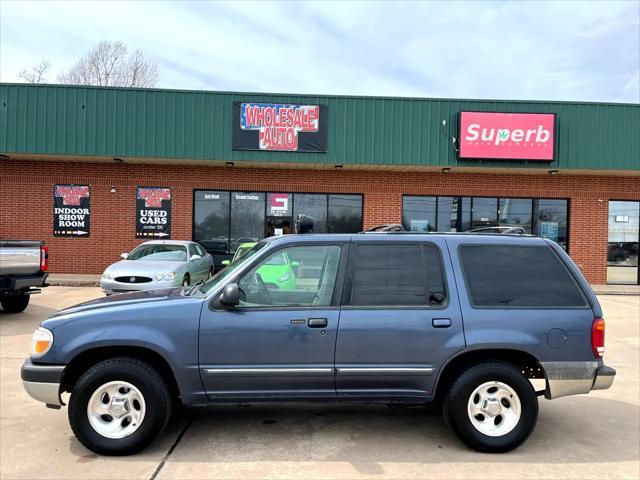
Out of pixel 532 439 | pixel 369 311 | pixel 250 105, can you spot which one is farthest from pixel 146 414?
pixel 250 105

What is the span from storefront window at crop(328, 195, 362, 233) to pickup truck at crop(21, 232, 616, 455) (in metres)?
12.3

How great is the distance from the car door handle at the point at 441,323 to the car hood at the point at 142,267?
7589 millimetres

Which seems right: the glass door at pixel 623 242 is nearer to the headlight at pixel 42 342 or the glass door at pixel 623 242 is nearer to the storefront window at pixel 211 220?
the storefront window at pixel 211 220

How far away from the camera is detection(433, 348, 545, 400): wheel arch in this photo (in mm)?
3990

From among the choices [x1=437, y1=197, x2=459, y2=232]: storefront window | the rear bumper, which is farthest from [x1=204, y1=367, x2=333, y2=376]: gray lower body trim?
[x1=437, y1=197, x2=459, y2=232]: storefront window

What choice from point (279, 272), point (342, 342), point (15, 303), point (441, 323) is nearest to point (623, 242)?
point (441, 323)

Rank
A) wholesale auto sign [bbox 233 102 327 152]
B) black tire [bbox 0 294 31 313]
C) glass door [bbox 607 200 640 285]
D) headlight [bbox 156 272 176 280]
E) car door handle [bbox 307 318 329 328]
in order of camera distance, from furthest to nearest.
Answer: glass door [bbox 607 200 640 285] < wholesale auto sign [bbox 233 102 327 152] < headlight [bbox 156 272 176 280] < black tire [bbox 0 294 31 313] < car door handle [bbox 307 318 329 328]

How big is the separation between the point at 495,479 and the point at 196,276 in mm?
9460

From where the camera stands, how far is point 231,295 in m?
3.75

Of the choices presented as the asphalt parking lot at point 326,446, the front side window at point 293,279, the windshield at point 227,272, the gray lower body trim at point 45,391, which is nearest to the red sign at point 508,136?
the asphalt parking lot at point 326,446

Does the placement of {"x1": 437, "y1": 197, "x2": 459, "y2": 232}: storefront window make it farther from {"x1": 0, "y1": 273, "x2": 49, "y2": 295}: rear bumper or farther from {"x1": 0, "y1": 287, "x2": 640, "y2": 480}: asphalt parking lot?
{"x1": 0, "y1": 273, "x2": 49, "y2": 295}: rear bumper

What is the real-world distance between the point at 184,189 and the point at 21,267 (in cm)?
768

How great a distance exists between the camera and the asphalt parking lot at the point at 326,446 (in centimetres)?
356

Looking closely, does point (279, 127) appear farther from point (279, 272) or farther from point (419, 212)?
point (279, 272)
